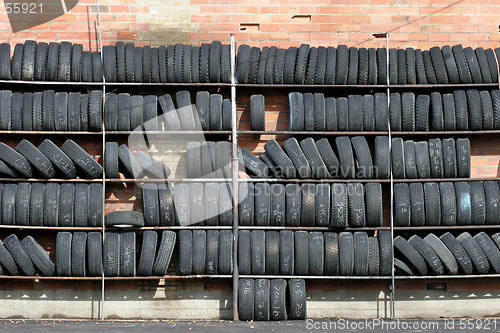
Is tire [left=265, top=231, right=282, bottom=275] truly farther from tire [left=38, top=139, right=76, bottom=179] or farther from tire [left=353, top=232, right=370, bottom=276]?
tire [left=38, top=139, right=76, bottom=179]

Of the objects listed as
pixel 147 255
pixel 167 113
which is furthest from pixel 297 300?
pixel 167 113

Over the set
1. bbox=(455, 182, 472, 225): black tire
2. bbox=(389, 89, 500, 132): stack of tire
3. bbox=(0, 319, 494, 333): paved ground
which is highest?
bbox=(389, 89, 500, 132): stack of tire

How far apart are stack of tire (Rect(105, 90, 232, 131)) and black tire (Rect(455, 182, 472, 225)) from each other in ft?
10.6

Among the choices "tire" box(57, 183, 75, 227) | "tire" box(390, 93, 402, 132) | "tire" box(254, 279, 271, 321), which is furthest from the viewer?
"tire" box(390, 93, 402, 132)

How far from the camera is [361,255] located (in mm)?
6238

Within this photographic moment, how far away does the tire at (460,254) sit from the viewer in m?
6.29

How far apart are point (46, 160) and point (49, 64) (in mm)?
1307

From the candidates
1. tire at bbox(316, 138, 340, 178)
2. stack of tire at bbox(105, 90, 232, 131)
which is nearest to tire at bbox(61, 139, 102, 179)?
stack of tire at bbox(105, 90, 232, 131)

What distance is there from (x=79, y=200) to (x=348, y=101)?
12.6ft

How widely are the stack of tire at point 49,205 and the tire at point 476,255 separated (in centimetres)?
491

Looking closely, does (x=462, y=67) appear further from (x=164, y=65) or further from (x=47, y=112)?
(x=47, y=112)

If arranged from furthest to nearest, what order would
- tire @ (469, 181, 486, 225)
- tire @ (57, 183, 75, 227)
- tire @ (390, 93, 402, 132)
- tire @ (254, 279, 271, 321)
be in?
tire @ (390, 93, 402, 132) < tire @ (469, 181, 486, 225) < tire @ (57, 183, 75, 227) < tire @ (254, 279, 271, 321)

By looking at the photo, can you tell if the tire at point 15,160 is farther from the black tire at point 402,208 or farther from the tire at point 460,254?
the tire at point 460,254

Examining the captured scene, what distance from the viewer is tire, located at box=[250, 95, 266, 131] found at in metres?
6.44
